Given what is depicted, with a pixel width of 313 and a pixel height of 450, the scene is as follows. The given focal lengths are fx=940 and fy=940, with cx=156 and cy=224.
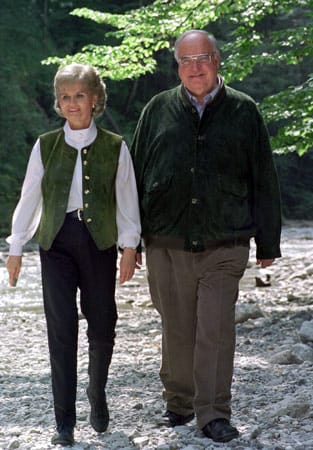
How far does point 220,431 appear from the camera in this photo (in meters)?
4.62

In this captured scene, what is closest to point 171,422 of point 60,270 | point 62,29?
point 60,270

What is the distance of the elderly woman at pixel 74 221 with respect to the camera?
4.53 m

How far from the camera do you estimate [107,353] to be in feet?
15.4

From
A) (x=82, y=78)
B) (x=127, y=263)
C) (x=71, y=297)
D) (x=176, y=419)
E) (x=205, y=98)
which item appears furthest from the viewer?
(x=176, y=419)

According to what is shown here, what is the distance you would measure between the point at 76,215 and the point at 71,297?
40cm

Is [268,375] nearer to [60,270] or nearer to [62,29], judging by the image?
[60,270]

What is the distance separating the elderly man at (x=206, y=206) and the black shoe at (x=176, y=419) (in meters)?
0.24

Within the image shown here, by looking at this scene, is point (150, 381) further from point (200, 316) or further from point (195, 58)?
point (195, 58)

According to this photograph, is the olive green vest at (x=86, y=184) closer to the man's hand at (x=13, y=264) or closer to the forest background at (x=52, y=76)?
the man's hand at (x=13, y=264)

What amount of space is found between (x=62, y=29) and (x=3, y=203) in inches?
322

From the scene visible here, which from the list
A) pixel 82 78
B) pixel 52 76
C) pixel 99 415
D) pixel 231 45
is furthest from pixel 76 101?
pixel 52 76

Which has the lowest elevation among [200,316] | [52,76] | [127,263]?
[200,316]

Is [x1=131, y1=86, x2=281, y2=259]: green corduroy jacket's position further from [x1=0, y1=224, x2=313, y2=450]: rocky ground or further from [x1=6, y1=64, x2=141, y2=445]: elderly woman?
[x1=0, y1=224, x2=313, y2=450]: rocky ground

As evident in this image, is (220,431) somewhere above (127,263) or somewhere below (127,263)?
below
